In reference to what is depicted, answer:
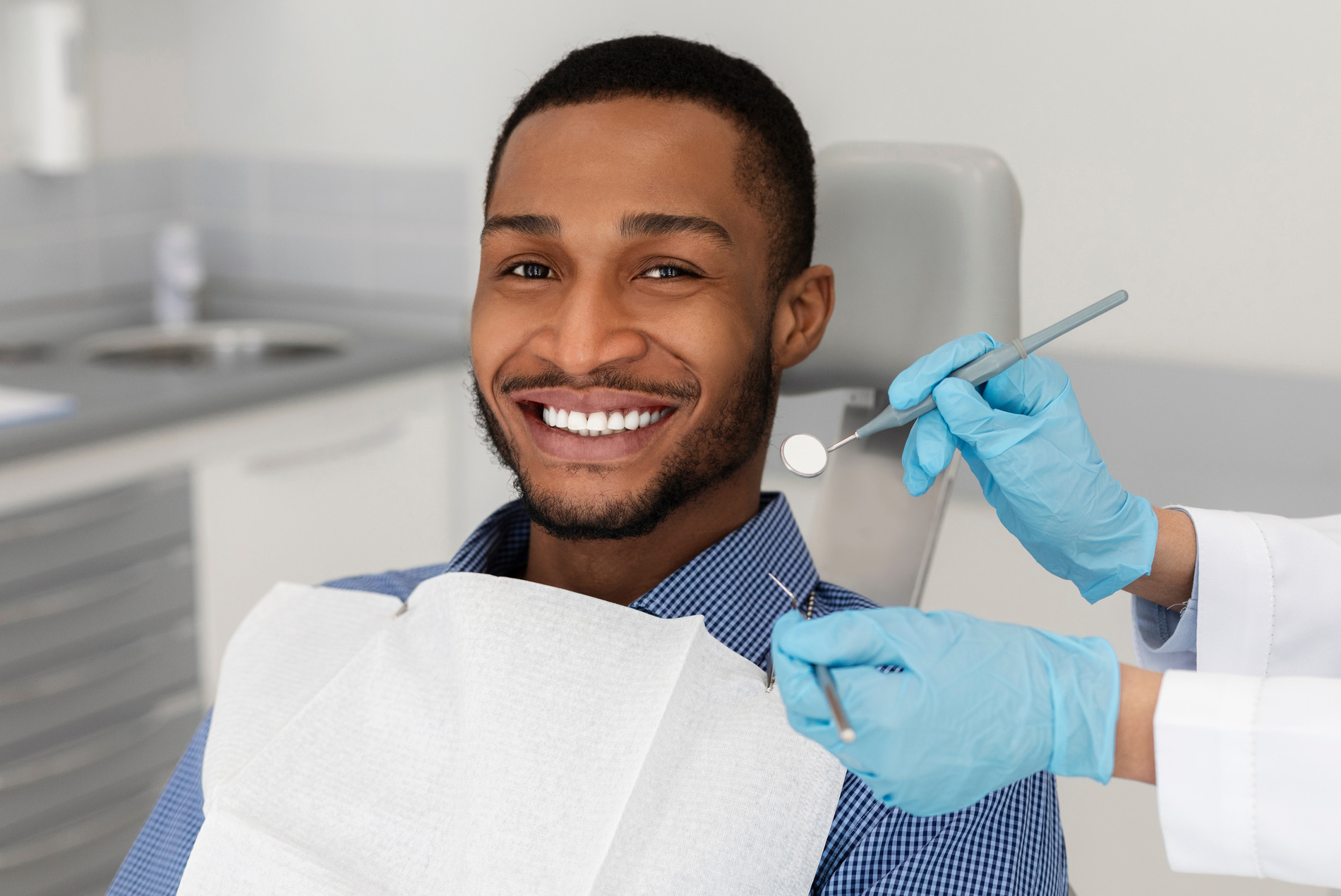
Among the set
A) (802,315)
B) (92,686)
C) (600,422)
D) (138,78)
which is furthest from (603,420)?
(138,78)

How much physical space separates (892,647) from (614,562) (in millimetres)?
483

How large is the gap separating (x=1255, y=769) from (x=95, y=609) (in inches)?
70.0

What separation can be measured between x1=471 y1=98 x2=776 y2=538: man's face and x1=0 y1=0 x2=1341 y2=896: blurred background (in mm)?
481

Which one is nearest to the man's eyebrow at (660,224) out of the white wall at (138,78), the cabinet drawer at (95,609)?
the cabinet drawer at (95,609)

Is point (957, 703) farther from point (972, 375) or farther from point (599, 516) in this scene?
point (599, 516)

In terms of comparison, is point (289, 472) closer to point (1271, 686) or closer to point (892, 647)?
point (892, 647)

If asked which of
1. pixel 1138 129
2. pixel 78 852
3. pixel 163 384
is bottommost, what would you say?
pixel 78 852

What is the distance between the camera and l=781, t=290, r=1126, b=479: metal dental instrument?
0.94 metres

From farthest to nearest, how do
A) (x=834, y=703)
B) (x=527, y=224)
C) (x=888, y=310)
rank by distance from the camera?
(x=888, y=310) → (x=527, y=224) → (x=834, y=703)

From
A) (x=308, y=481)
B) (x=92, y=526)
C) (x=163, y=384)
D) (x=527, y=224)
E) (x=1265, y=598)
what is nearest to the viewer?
(x=1265, y=598)

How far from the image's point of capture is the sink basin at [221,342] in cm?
259

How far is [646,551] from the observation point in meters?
1.23

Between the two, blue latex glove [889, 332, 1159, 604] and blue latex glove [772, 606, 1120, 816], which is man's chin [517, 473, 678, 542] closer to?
blue latex glove [889, 332, 1159, 604]

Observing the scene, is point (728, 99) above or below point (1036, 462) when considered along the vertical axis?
above
